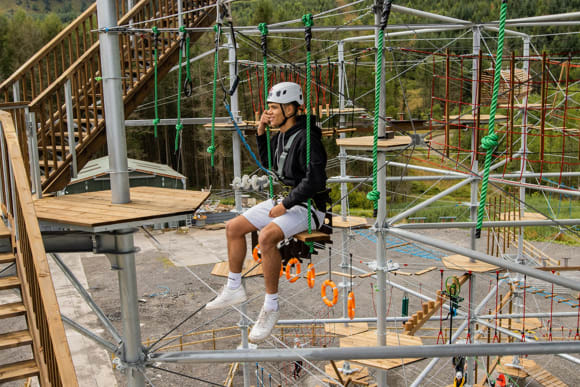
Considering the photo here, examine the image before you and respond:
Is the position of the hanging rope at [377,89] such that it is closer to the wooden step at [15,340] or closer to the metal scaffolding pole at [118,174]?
the metal scaffolding pole at [118,174]

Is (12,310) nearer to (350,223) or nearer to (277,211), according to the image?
(277,211)

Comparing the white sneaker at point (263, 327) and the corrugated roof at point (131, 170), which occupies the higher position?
the white sneaker at point (263, 327)

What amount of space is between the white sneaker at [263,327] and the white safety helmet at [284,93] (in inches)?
63.7

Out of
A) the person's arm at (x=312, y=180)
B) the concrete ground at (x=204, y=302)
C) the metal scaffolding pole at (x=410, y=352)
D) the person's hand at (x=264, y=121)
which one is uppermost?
the person's hand at (x=264, y=121)

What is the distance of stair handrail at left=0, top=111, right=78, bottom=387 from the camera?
2.97m

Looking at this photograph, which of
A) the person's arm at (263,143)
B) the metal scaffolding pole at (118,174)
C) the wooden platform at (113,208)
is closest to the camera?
the wooden platform at (113,208)

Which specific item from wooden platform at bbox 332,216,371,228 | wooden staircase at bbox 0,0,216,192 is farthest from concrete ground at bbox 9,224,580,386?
wooden staircase at bbox 0,0,216,192

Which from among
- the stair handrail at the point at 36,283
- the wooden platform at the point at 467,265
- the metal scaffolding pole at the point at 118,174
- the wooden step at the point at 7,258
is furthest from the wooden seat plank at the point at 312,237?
the wooden platform at the point at 467,265

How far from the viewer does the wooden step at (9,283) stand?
4074 millimetres

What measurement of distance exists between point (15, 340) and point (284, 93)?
2581 millimetres

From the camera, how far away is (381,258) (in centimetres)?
670

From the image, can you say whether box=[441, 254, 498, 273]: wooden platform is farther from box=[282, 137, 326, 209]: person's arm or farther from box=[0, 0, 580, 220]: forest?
box=[0, 0, 580, 220]: forest

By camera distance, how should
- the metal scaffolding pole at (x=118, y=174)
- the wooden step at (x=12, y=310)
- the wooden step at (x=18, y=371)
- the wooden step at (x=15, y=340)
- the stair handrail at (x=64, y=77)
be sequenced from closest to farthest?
1. the wooden step at (x=18, y=371)
2. the wooden step at (x=15, y=340)
3. the wooden step at (x=12, y=310)
4. the metal scaffolding pole at (x=118, y=174)
5. the stair handrail at (x=64, y=77)

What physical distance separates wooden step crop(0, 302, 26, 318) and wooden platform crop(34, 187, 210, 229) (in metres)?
0.65
